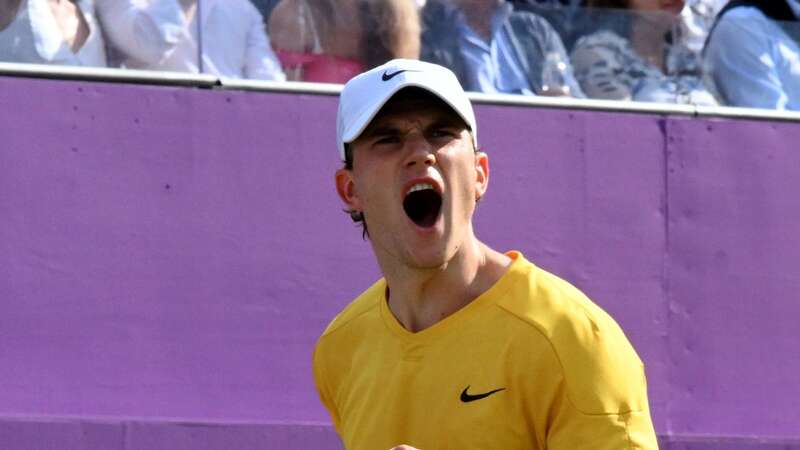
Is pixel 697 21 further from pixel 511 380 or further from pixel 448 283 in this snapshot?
pixel 511 380

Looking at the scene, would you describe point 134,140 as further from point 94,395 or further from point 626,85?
point 626,85

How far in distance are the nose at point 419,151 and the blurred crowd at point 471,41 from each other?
2.81 m

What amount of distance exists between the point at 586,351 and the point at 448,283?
0.40 metres

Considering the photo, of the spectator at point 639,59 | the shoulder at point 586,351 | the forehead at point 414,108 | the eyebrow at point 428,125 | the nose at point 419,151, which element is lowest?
the spectator at point 639,59

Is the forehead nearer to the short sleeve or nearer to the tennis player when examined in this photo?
the tennis player

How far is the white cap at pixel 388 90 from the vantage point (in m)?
2.94

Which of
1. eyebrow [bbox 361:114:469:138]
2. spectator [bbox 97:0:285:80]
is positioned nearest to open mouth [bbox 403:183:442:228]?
eyebrow [bbox 361:114:469:138]

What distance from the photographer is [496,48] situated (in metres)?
5.99

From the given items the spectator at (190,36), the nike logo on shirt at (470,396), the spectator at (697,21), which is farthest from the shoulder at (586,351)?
the spectator at (697,21)

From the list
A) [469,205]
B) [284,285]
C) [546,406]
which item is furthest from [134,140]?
[546,406]

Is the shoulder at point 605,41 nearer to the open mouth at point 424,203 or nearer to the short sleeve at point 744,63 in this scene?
the short sleeve at point 744,63

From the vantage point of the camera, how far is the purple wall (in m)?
5.57

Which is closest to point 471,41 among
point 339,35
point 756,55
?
point 339,35

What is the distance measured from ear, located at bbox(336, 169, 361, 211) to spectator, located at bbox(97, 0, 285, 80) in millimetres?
2550
